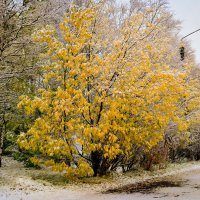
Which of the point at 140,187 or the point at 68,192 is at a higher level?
the point at 68,192

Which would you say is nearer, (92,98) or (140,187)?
(140,187)

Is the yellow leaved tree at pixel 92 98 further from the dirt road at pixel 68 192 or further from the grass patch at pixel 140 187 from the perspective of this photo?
the grass patch at pixel 140 187

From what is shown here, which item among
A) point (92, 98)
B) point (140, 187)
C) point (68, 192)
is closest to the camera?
point (68, 192)

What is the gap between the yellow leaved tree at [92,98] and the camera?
11758 millimetres

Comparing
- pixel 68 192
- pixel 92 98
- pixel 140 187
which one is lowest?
pixel 140 187

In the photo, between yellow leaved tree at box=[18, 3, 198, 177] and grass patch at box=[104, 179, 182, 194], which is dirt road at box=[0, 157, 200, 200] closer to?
grass patch at box=[104, 179, 182, 194]

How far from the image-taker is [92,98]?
1371cm

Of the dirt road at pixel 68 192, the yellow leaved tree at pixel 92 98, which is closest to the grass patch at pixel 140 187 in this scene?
the dirt road at pixel 68 192

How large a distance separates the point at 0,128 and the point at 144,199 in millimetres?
8399

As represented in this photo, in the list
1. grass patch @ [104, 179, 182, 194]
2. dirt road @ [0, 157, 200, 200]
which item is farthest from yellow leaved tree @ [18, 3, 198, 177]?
grass patch @ [104, 179, 182, 194]

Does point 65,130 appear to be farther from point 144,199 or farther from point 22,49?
point 144,199

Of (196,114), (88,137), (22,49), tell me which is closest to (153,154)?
(196,114)

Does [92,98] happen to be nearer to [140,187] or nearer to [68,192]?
[140,187]

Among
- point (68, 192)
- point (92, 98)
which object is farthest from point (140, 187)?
point (92, 98)
